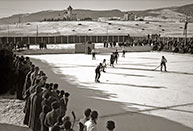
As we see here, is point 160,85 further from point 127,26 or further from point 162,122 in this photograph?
point 127,26

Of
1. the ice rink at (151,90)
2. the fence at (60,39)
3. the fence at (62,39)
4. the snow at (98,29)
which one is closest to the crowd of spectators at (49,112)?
the ice rink at (151,90)

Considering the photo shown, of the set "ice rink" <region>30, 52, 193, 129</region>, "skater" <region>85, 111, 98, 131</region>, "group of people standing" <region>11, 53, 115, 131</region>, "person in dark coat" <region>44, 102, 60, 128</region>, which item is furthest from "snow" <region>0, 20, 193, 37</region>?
"skater" <region>85, 111, 98, 131</region>

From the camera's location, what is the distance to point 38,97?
27.3 ft

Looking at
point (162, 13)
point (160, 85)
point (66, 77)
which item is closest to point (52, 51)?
point (66, 77)

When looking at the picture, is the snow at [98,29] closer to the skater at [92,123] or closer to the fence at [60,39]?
the fence at [60,39]

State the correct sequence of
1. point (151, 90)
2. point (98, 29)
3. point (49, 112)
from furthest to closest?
1. point (98, 29)
2. point (151, 90)
3. point (49, 112)

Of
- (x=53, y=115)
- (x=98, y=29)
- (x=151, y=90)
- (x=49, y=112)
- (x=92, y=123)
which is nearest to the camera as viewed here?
(x=92, y=123)

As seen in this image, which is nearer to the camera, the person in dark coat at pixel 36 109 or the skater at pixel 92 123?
the skater at pixel 92 123

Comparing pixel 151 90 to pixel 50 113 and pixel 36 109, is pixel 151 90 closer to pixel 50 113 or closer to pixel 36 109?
pixel 36 109

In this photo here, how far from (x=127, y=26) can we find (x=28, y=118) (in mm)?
82850

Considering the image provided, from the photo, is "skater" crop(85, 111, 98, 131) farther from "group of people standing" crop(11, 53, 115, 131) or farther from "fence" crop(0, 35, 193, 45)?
"fence" crop(0, 35, 193, 45)

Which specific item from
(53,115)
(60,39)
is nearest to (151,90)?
(53,115)

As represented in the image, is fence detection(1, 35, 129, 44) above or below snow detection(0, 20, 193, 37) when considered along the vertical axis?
below

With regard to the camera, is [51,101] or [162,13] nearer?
[51,101]
